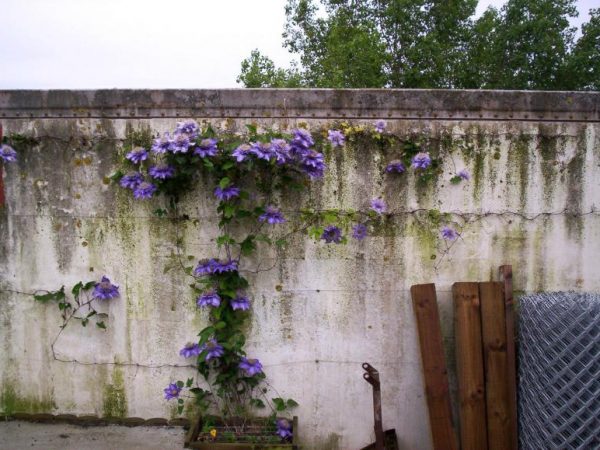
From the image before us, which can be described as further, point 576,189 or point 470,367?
point 576,189

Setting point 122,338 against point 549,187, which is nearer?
point 549,187

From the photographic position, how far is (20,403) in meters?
3.16

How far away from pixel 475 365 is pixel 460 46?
53.9 ft

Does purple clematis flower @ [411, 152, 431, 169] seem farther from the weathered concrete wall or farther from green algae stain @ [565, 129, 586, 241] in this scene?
green algae stain @ [565, 129, 586, 241]

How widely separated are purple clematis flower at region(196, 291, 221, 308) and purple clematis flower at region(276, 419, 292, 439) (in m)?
0.84

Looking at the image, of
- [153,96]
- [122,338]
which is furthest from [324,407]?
[153,96]

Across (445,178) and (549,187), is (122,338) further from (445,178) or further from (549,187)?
(549,187)

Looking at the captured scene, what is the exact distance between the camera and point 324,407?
3.03 meters

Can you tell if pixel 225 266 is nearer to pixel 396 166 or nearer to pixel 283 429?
pixel 283 429

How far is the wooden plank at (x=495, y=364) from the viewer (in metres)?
2.70

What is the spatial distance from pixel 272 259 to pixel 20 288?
5.70ft

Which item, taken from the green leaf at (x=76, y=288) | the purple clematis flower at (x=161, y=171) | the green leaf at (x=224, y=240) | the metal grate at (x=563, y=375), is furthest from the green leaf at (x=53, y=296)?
the metal grate at (x=563, y=375)

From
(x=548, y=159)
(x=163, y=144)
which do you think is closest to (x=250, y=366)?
(x=163, y=144)

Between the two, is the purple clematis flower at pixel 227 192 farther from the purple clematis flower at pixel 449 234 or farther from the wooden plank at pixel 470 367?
the wooden plank at pixel 470 367
